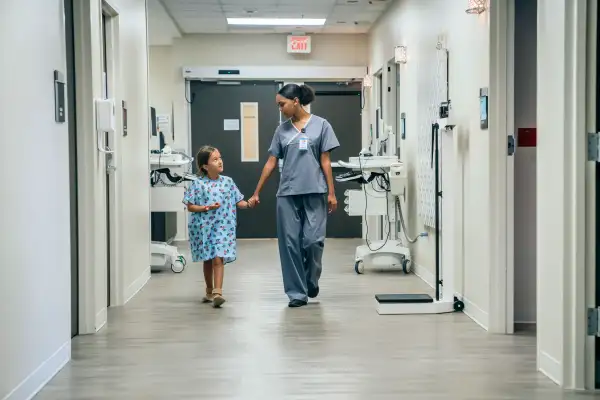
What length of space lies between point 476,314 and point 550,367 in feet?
4.21

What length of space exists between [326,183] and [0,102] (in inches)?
110

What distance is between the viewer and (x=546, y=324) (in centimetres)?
348

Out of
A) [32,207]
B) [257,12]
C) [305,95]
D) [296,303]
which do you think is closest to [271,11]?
[257,12]

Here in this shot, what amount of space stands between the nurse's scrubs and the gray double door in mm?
5054

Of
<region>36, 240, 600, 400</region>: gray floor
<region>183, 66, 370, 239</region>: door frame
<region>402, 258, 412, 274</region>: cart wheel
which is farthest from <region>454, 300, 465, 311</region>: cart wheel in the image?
<region>183, 66, 370, 239</region>: door frame

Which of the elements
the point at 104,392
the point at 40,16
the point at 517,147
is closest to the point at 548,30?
the point at 517,147

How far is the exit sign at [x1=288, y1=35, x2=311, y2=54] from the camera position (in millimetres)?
10172

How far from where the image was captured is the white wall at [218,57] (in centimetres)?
1019

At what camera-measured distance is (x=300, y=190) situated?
204 inches

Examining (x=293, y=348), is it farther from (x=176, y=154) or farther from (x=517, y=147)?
(x=176, y=154)

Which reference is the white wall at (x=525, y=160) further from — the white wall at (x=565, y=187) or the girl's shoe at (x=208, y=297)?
the girl's shoe at (x=208, y=297)

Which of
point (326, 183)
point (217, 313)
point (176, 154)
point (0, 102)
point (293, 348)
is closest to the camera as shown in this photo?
point (0, 102)

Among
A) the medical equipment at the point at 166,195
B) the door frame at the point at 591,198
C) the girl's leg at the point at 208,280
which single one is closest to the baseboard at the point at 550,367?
the door frame at the point at 591,198

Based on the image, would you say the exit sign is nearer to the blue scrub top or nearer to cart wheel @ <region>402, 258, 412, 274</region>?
cart wheel @ <region>402, 258, 412, 274</region>
